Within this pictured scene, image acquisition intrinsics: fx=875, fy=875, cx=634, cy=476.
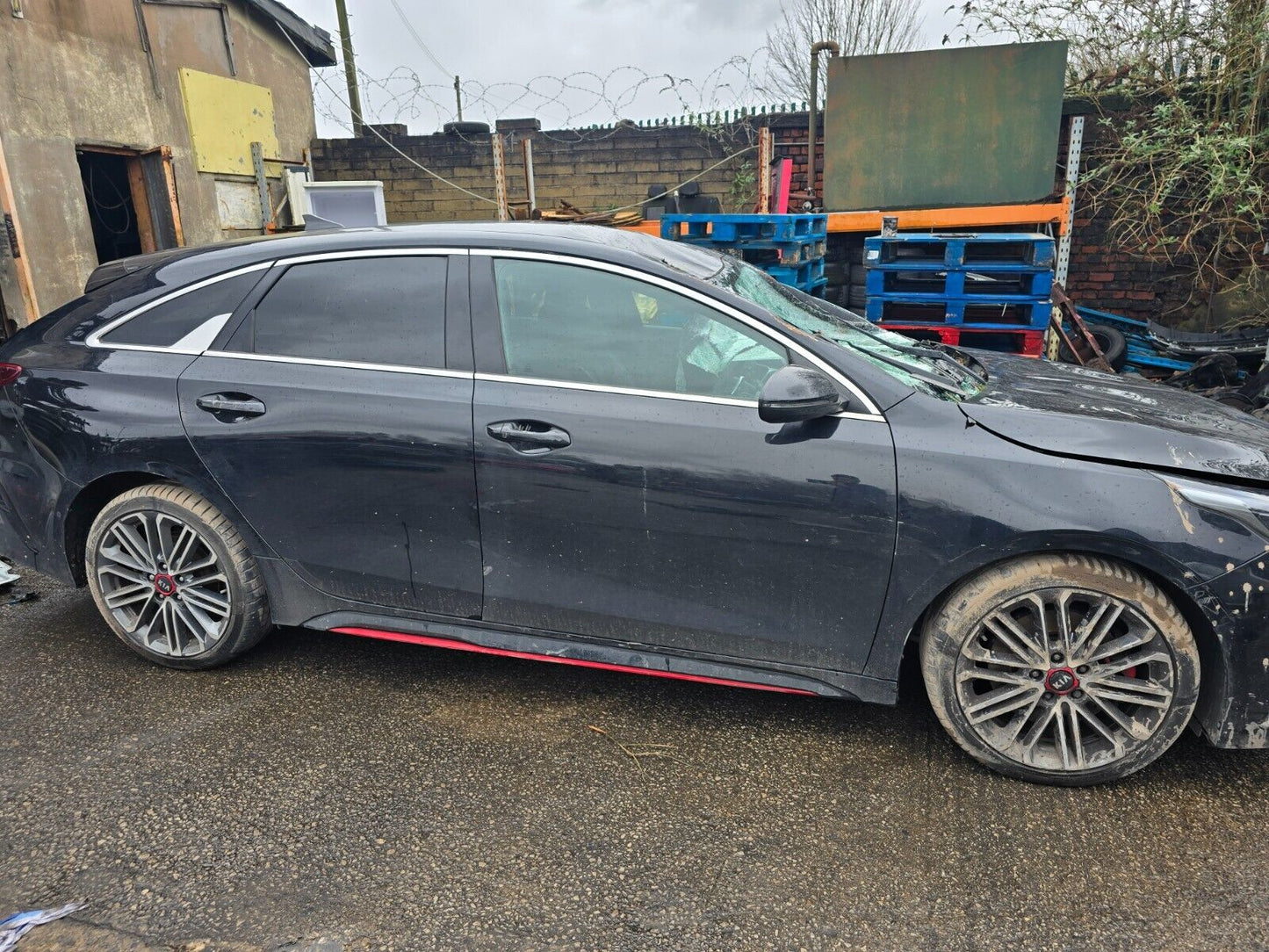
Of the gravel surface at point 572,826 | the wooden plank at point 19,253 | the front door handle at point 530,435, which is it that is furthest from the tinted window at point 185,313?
the wooden plank at point 19,253

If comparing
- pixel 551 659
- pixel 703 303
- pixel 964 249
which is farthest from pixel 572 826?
pixel 964 249

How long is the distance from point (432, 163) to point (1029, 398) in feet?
36.5

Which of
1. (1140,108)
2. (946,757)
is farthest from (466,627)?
(1140,108)

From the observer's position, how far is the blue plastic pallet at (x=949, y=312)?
623 centimetres

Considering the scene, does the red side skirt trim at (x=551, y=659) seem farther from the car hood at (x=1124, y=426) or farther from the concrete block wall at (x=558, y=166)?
the concrete block wall at (x=558, y=166)

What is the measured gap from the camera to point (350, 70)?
1855cm

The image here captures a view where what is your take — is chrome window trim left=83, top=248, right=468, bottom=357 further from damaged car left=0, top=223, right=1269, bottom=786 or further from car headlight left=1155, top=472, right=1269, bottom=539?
car headlight left=1155, top=472, right=1269, bottom=539

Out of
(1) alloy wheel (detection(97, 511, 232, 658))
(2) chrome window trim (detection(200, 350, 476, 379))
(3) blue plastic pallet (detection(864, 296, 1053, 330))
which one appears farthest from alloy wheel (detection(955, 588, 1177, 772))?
(3) blue plastic pallet (detection(864, 296, 1053, 330))

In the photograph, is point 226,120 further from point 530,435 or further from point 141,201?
point 530,435

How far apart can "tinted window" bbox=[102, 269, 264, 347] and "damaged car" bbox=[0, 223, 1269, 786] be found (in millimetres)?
11

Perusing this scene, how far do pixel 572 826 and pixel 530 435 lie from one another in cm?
117

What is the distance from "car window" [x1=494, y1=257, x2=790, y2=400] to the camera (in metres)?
2.72

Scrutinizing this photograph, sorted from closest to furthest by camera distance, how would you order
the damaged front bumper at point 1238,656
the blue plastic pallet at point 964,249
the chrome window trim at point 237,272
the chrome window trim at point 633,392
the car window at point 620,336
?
the damaged front bumper at point 1238,656, the chrome window trim at point 633,392, the car window at point 620,336, the chrome window trim at point 237,272, the blue plastic pallet at point 964,249

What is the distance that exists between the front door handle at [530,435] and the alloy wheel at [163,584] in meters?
1.26
